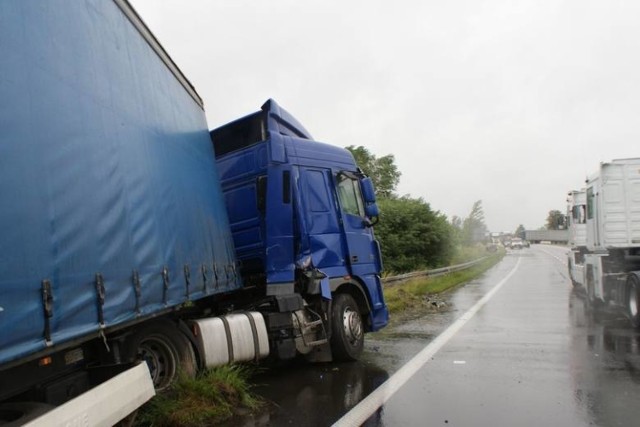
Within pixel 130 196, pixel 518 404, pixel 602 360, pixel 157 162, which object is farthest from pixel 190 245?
pixel 602 360

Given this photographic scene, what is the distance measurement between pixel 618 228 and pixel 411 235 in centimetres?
1562

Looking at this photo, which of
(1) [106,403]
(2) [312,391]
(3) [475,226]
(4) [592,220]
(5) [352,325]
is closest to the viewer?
(1) [106,403]

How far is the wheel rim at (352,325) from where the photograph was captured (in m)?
7.34

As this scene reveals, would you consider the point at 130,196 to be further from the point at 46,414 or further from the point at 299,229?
the point at 299,229

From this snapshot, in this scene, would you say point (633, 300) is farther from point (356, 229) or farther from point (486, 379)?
point (356, 229)

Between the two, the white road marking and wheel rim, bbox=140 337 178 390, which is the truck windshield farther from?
wheel rim, bbox=140 337 178 390

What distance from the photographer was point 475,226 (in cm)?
7194

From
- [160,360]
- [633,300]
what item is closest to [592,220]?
[633,300]

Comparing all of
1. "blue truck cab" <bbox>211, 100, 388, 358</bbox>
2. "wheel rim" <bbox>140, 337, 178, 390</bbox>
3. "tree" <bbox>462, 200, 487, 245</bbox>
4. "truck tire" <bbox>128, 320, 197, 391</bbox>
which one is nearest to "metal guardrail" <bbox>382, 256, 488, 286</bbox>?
"blue truck cab" <bbox>211, 100, 388, 358</bbox>

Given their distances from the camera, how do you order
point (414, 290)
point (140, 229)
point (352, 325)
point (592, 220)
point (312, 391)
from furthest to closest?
point (414, 290), point (592, 220), point (352, 325), point (312, 391), point (140, 229)

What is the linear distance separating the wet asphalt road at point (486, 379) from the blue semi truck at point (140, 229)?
63 centimetres

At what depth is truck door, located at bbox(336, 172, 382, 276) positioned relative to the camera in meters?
7.65

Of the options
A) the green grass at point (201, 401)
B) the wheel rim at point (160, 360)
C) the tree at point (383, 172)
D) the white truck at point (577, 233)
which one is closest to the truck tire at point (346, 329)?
the green grass at point (201, 401)

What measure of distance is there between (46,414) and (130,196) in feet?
5.72
